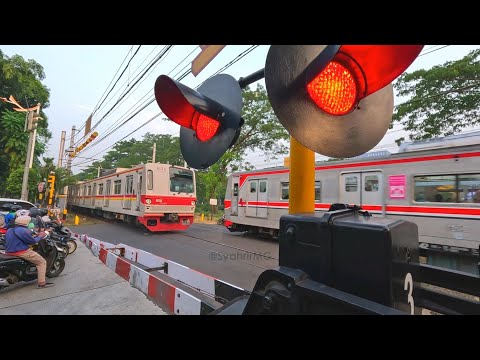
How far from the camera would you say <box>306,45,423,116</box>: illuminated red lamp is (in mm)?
1076

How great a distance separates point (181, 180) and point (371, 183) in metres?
8.17

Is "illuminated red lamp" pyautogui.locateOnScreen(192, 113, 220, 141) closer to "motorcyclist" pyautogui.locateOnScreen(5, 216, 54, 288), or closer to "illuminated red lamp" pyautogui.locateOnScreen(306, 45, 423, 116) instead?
Answer: "illuminated red lamp" pyautogui.locateOnScreen(306, 45, 423, 116)

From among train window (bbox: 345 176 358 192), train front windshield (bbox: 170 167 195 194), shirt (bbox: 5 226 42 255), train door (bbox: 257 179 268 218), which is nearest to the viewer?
shirt (bbox: 5 226 42 255)

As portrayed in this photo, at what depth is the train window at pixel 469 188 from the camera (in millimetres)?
6102

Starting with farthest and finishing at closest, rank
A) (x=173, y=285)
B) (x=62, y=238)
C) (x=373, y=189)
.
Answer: (x=373, y=189)
(x=62, y=238)
(x=173, y=285)

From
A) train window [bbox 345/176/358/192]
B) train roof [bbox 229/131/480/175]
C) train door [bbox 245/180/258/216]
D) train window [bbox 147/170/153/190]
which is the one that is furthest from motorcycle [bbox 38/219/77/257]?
train window [bbox 345/176/358/192]

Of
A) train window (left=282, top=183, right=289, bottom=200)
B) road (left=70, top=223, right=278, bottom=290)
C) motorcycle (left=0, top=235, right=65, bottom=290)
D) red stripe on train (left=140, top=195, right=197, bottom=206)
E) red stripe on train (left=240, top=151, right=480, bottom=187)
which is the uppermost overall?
red stripe on train (left=240, top=151, right=480, bottom=187)

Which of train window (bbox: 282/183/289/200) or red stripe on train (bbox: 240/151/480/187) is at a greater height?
red stripe on train (bbox: 240/151/480/187)

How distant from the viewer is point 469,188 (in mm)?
6227

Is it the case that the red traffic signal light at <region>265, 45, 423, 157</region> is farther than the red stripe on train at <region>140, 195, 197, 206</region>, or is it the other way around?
the red stripe on train at <region>140, 195, 197, 206</region>

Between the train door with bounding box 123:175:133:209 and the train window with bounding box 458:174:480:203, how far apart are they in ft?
40.9

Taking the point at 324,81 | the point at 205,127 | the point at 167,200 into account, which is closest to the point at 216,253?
the point at 167,200

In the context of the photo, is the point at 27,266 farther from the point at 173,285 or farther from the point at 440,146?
the point at 440,146

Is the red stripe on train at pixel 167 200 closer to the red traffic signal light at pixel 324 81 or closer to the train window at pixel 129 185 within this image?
the train window at pixel 129 185
